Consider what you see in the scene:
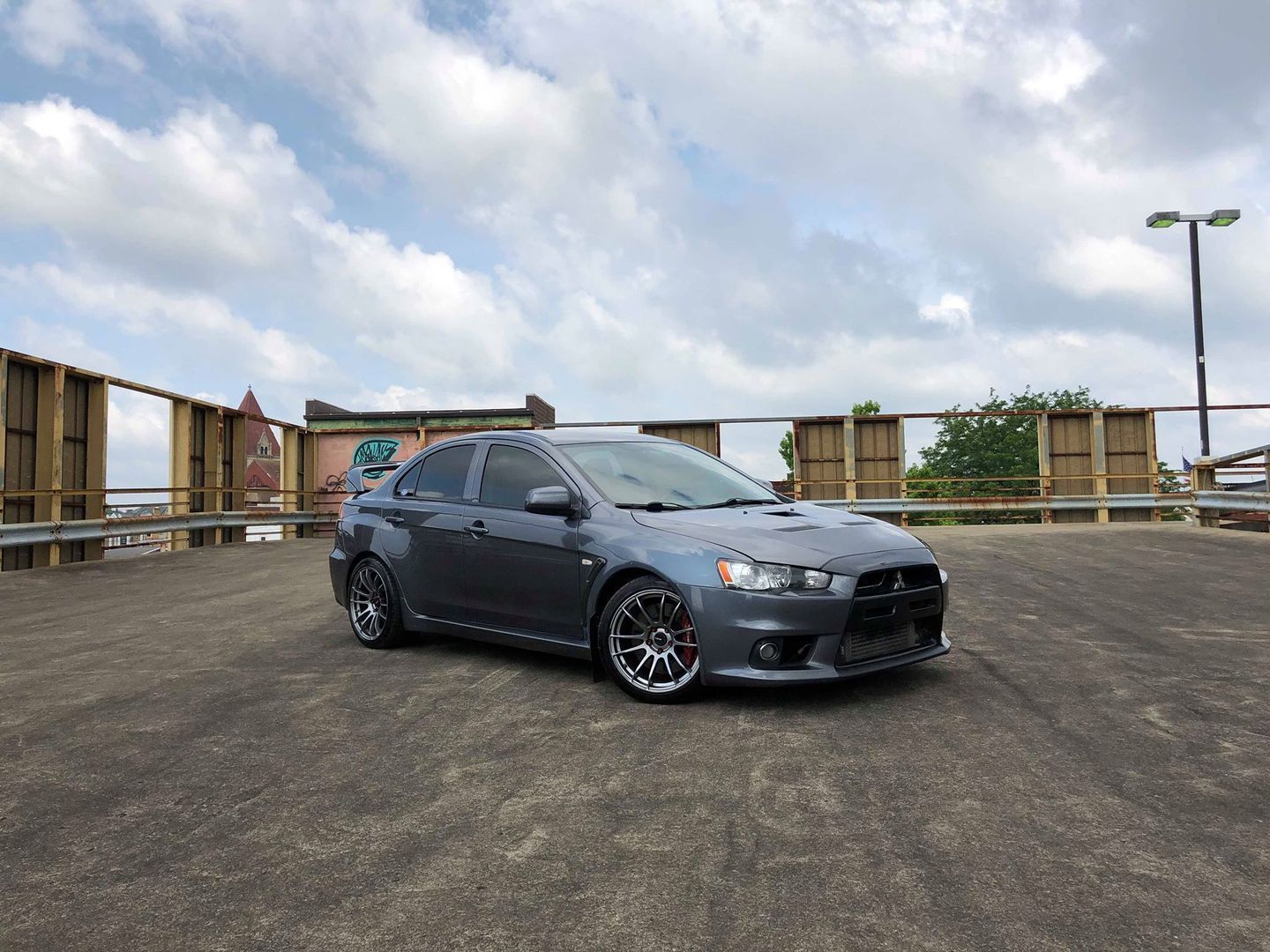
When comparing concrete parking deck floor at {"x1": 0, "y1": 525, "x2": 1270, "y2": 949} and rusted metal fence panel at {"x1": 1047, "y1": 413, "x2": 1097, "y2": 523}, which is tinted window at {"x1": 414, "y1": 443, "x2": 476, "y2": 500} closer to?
concrete parking deck floor at {"x1": 0, "y1": 525, "x2": 1270, "y2": 949}

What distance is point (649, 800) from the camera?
3.52 m

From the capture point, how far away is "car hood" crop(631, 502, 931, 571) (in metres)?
4.80

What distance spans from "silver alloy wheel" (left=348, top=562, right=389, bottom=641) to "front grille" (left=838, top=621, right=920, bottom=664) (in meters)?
3.35

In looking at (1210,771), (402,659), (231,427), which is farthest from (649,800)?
(231,427)

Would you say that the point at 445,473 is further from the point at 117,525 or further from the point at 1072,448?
the point at 1072,448

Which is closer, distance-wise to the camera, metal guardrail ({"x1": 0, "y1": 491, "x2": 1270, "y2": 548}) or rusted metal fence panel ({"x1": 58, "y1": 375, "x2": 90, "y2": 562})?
metal guardrail ({"x1": 0, "y1": 491, "x2": 1270, "y2": 548})

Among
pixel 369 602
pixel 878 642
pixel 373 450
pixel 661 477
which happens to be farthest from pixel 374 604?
pixel 373 450

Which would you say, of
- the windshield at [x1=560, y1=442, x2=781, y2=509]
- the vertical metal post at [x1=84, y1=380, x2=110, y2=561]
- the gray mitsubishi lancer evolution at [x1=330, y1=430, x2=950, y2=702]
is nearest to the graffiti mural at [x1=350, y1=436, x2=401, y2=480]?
the vertical metal post at [x1=84, y1=380, x2=110, y2=561]

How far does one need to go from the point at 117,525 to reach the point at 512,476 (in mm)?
11895

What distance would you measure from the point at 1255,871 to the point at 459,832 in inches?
96.7

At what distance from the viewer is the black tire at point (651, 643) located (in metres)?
4.89

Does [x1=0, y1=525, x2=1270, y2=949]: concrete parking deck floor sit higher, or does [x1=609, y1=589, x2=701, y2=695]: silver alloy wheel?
[x1=609, y1=589, x2=701, y2=695]: silver alloy wheel

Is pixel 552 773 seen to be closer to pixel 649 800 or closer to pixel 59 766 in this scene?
pixel 649 800

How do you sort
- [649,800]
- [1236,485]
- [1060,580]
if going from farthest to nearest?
[1236,485], [1060,580], [649,800]
